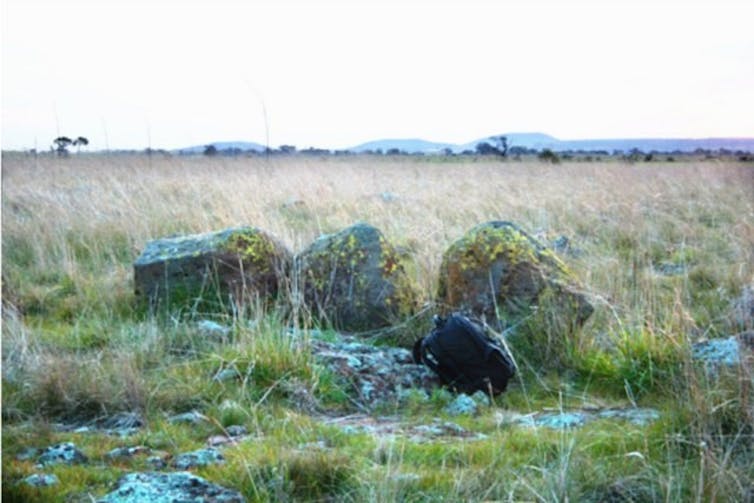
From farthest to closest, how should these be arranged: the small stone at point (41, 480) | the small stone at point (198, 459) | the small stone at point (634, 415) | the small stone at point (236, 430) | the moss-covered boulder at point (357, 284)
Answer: the moss-covered boulder at point (357, 284) < the small stone at point (634, 415) < the small stone at point (236, 430) < the small stone at point (198, 459) < the small stone at point (41, 480)

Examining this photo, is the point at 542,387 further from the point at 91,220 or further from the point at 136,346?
the point at 91,220

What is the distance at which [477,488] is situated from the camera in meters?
2.94

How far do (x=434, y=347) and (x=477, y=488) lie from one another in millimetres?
1779

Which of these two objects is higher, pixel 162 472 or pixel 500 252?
pixel 500 252

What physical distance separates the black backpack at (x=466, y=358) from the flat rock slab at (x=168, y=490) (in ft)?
6.37

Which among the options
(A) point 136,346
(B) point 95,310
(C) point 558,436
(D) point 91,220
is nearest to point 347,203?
(D) point 91,220

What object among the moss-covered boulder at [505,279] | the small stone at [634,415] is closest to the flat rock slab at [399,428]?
the small stone at [634,415]

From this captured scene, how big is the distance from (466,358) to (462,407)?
0.45 metres

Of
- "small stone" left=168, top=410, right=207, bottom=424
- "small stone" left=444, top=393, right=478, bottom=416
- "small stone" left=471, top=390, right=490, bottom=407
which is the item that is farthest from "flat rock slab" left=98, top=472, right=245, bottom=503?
"small stone" left=471, top=390, right=490, bottom=407

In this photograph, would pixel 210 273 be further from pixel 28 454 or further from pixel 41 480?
pixel 41 480

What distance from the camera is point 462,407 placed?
4.18 meters

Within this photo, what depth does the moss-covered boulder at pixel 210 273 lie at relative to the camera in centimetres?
609

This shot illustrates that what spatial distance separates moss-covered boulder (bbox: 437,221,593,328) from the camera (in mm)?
5449

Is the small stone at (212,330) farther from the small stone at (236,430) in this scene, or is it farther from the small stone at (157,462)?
the small stone at (157,462)
